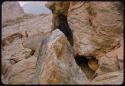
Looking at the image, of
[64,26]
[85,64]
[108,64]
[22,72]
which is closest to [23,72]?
[22,72]

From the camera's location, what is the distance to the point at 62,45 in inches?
677

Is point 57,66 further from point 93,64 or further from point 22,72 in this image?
point 93,64

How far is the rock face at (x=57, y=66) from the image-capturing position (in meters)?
15.0

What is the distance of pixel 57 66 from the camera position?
50.4ft

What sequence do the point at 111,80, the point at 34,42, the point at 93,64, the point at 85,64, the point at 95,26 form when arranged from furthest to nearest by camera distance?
the point at 34,42 < the point at 85,64 < the point at 93,64 < the point at 95,26 < the point at 111,80

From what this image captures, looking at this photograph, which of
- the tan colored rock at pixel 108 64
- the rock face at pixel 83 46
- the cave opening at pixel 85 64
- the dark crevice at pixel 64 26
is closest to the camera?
the rock face at pixel 83 46

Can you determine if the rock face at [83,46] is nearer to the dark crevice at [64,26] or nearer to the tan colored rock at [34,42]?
the dark crevice at [64,26]

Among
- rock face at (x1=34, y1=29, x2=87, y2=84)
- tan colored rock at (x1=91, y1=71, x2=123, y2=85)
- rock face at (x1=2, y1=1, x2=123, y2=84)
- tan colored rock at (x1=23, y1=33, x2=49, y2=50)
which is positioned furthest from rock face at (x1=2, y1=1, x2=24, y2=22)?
tan colored rock at (x1=91, y1=71, x2=123, y2=85)

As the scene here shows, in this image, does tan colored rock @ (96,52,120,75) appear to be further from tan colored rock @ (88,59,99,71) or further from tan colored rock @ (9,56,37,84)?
tan colored rock @ (9,56,37,84)

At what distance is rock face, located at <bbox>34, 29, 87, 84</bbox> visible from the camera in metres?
15.0

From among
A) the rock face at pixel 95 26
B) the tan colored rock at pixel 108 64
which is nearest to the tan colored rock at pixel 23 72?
the rock face at pixel 95 26

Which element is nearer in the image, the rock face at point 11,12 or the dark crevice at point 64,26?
the dark crevice at point 64,26

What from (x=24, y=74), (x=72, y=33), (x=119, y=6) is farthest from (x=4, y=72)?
(x=119, y=6)

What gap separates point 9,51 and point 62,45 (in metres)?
16.8
